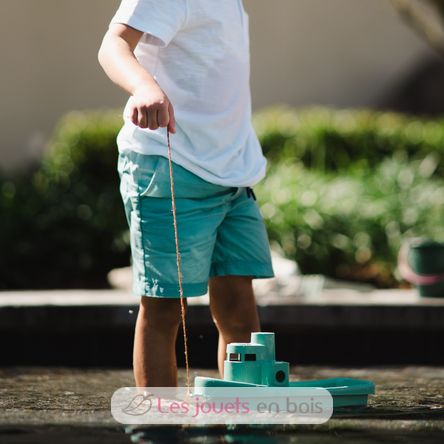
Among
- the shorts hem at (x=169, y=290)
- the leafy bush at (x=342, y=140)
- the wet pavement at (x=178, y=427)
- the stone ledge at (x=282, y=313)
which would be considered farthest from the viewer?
the leafy bush at (x=342, y=140)

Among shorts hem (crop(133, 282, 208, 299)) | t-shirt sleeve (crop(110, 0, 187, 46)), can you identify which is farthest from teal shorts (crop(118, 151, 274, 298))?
t-shirt sleeve (crop(110, 0, 187, 46))

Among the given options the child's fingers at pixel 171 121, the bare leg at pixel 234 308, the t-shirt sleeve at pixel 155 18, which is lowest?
the bare leg at pixel 234 308

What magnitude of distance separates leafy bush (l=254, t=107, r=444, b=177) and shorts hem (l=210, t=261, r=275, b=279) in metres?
5.17

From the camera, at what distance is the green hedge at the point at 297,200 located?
7.14 metres

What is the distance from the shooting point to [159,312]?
320 cm

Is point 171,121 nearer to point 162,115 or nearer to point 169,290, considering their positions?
point 162,115

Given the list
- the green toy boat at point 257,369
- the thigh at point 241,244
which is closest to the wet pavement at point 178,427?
the green toy boat at point 257,369

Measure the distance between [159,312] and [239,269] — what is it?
27 centimetres

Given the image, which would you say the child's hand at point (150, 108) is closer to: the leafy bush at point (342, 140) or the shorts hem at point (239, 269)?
the shorts hem at point (239, 269)

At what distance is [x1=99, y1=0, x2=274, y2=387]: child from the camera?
3150 mm

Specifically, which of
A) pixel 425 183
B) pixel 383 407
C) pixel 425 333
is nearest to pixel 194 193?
pixel 383 407

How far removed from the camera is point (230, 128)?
10.7ft

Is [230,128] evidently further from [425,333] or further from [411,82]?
[411,82]

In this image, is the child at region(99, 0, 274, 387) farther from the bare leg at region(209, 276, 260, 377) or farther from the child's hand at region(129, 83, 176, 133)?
the child's hand at region(129, 83, 176, 133)
